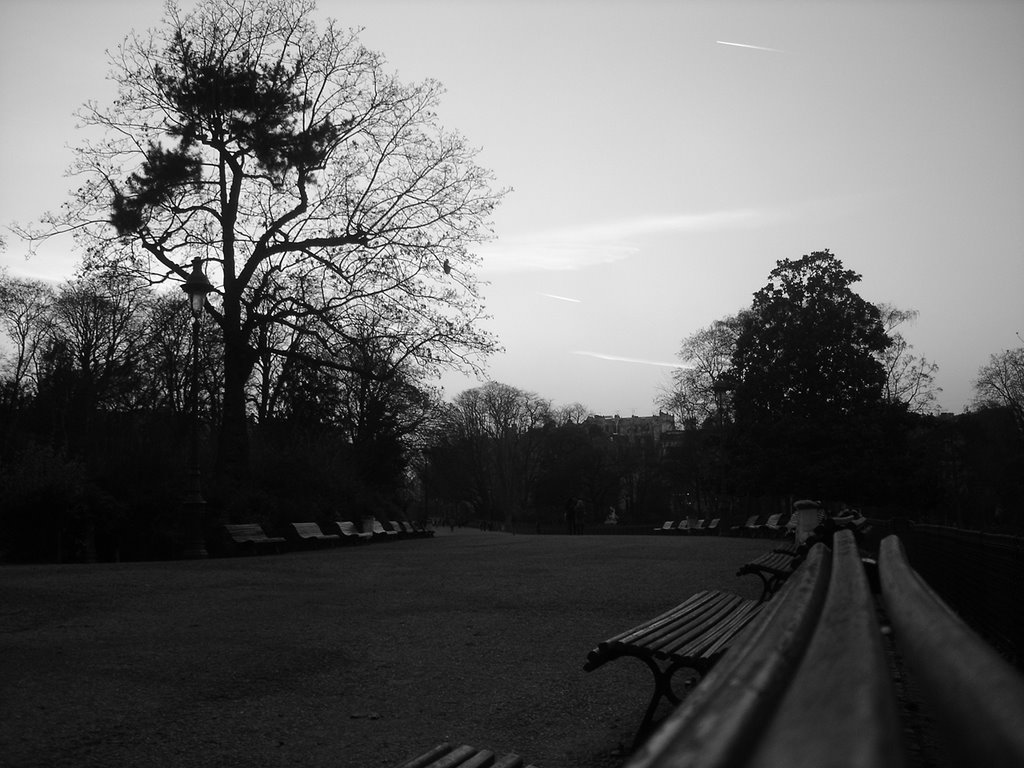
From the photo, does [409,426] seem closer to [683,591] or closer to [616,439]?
[683,591]

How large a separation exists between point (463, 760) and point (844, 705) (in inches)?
113

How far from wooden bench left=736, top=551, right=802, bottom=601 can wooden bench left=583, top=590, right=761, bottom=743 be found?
4.69 ft

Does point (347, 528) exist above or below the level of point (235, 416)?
below

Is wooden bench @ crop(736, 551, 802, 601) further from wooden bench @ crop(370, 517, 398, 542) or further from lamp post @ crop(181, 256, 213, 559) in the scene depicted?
wooden bench @ crop(370, 517, 398, 542)

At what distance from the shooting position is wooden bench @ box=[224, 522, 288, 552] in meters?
20.2

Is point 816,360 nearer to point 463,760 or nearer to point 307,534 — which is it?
point 307,534

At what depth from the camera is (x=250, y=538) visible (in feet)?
67.5

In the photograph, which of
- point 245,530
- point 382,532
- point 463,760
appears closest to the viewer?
point 463,760

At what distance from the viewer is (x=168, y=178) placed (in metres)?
24.2

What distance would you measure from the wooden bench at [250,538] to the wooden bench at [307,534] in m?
0.80

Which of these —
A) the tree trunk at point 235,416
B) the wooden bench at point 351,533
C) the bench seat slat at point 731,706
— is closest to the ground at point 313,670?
the bench seat slat at point 731,706

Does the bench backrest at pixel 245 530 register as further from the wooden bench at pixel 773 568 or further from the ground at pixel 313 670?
the wooden bench at pixel 773 568

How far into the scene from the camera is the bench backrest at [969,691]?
25.6 inches

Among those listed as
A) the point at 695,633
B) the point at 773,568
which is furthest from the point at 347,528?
the point at 695,633
